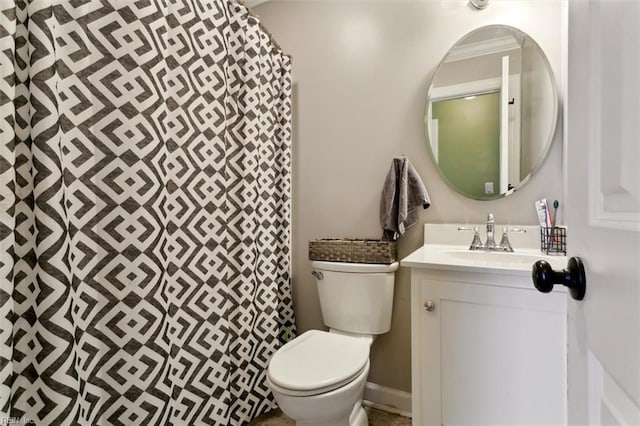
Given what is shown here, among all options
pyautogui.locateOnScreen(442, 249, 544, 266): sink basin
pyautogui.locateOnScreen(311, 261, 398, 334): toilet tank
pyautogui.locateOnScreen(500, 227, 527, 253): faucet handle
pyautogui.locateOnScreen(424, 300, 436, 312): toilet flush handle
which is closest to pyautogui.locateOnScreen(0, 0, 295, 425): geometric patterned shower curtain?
pyautogui.locateOnScreen(311, 261, 398, 334): toilet tank

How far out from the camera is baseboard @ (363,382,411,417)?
1.60 meters

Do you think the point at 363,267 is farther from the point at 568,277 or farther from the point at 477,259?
the point at 568,277

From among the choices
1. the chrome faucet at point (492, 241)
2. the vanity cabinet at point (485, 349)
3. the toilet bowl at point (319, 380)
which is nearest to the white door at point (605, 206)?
the vanity cabinet at point (485, 349)

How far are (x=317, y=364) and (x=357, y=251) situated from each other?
1.90ft

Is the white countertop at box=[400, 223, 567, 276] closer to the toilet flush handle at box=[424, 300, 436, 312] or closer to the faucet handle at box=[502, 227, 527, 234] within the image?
the faucet handle at box=[502, 227, 527, 234]

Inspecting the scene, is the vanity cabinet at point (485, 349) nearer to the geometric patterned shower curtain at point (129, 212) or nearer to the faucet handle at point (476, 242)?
the faucet handle at point (476, 242)

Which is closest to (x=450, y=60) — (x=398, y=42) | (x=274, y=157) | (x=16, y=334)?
(x=398, y=42)

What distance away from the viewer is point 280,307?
182cm

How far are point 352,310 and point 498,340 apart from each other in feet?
2.32

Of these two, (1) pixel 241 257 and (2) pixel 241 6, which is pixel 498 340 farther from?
(2) pixel 241 6

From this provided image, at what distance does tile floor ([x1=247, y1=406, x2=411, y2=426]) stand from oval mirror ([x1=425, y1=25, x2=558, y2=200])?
3.99ft

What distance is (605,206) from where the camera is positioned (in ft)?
1.27

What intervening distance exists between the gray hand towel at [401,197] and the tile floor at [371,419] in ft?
3.08

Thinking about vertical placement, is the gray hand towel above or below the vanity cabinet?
above
